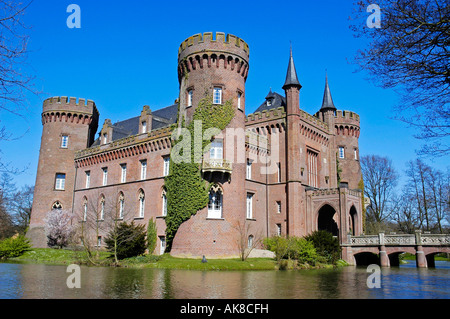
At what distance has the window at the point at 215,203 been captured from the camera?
1104 inches

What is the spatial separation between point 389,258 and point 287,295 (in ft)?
70.4

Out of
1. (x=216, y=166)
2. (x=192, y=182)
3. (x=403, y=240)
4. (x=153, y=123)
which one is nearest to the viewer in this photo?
(x=216, y=166)

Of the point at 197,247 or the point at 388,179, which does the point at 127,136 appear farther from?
the point at 388,179

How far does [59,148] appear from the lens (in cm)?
4353

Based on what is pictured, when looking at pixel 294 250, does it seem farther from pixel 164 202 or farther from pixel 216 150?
pixel 164 202

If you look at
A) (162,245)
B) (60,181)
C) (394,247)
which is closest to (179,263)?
(162,245)

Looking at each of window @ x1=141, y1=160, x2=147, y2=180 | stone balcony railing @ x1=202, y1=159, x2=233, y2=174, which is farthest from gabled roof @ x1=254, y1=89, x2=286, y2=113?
window @ x1=141, y1=160, x2=147, y2=180

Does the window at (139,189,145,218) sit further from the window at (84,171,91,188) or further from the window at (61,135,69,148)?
the window at (61,135,69,148)

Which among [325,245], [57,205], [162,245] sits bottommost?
[162,245]

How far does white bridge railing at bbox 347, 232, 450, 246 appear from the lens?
27564 mm

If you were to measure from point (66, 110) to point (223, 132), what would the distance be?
22.9 metres

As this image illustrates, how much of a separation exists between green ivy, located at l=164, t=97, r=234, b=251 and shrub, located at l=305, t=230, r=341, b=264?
8.43 metres

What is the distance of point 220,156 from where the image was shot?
1137 inches
